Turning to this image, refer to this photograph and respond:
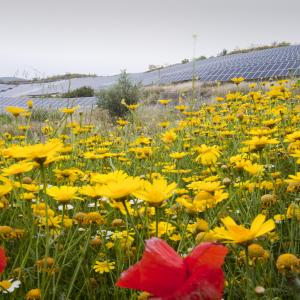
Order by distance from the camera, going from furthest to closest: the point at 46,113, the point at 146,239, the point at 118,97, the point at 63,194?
the point at 118,97, the point at 46,113, the point at 63,194, the point at 146,239

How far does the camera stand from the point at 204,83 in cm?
1198

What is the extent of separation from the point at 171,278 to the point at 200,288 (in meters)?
0.02

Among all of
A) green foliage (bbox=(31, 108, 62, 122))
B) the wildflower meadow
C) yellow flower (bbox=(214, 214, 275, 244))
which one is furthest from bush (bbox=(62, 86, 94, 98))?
yellow flower (bbox=(214, 214, 275, 244))

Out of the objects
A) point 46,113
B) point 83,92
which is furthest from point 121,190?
point 83,92

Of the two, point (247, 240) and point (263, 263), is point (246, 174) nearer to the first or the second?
point (263, 263)

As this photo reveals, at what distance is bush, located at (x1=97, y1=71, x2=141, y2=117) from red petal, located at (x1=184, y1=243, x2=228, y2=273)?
8987 millimetres

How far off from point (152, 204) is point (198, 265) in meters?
0.41

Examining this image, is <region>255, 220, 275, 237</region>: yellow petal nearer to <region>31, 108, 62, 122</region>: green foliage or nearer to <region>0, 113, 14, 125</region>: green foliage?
<region>31, 108, 62, 122</region>: green foliage

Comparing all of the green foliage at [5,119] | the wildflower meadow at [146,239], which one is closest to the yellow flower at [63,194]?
the wildflower meadow at [146,239]

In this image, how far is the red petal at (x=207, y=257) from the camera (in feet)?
0.82

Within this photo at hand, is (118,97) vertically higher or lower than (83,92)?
lower

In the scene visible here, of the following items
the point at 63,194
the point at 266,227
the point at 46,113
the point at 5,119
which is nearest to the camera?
the point at 266,227

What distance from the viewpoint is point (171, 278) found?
0.24 meters

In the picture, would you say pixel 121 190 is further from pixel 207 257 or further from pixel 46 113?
pixel 46 113
